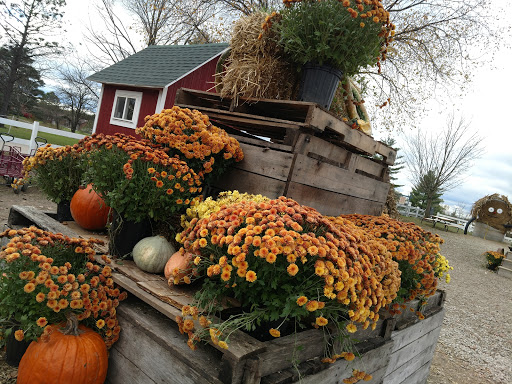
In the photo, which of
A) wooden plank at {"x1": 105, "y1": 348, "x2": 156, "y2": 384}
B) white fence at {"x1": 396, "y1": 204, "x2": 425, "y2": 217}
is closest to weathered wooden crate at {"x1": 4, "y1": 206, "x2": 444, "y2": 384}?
wooden plank at {"x1": 105, "y1": 348, "x2": 156, "y2": 384}

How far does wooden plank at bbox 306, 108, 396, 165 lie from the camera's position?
2.48 meters

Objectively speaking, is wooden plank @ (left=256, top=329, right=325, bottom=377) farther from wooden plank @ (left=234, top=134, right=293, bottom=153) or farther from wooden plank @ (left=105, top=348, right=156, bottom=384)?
wooden plank @ (left=234, top=134, right=293, bottom=153)

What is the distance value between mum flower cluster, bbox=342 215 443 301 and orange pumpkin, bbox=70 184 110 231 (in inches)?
74.4

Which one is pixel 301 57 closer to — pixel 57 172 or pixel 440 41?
pixel 57 172

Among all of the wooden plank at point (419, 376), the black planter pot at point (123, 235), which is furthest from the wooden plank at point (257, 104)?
the wooden plank at point (419, 376)

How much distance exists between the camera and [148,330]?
173 centimetres

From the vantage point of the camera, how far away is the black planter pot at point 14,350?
85.4 inches

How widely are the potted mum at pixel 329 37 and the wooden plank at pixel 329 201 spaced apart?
Result: 740 millimetres

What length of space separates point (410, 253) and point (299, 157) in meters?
0.90

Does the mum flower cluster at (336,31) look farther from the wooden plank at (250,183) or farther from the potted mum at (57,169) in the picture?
the potted mum at (57,169)

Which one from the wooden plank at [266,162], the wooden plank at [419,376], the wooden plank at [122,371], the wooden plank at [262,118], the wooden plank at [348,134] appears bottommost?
the wooden plank at [419,376]

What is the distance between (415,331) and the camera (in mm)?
2637

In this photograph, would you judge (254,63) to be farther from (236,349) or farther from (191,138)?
(236,349)

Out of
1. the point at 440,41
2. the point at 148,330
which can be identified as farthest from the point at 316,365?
the point at 440,41
